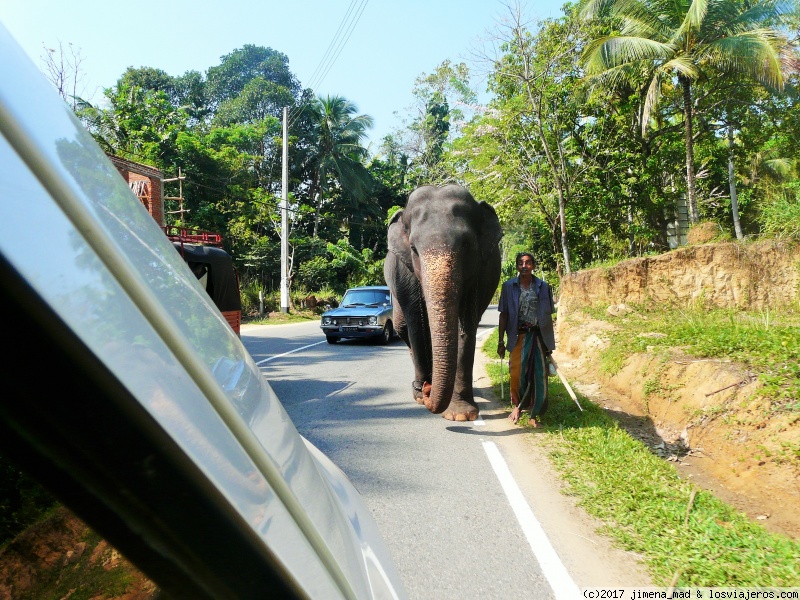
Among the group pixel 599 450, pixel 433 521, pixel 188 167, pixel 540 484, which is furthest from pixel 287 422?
pixel 188 167

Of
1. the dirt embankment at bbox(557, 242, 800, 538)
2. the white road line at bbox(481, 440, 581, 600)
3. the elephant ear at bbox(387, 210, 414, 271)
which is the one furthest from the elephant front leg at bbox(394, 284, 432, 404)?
the dirt embankment at bbox(557, 242, 800, 538)

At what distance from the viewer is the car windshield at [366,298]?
16.0 metres

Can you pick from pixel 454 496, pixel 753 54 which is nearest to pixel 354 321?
pixel 454 496

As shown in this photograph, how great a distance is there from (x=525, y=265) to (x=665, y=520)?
9.73ft

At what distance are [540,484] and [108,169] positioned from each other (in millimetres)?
4266

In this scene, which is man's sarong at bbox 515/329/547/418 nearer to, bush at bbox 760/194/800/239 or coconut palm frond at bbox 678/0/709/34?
bush at bbox 760/194/800/239

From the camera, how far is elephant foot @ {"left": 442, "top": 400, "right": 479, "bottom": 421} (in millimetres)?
6293

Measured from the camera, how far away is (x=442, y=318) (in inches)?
210

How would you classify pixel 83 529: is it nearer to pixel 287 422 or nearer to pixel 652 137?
pixel 287 422

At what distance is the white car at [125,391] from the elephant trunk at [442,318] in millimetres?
4354

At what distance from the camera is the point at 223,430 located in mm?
805

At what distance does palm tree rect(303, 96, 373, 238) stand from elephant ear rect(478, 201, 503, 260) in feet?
93.4

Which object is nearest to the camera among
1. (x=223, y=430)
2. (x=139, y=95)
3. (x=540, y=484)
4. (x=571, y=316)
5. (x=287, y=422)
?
(x=223, y=430)

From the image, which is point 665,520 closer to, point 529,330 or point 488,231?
point 529,330
